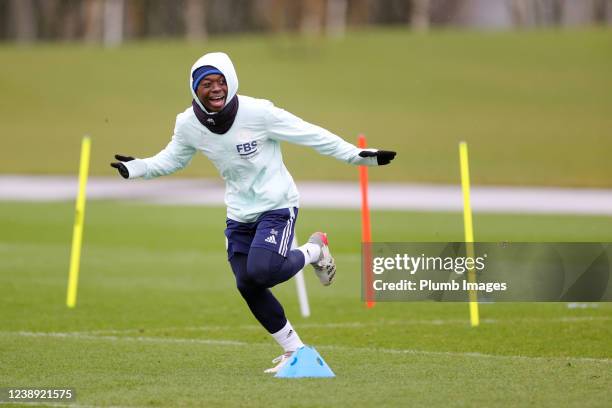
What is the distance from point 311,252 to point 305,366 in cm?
112

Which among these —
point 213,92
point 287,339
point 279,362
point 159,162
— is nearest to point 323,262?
point 287,339

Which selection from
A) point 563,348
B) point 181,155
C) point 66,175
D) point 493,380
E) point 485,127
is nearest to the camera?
point 493,380

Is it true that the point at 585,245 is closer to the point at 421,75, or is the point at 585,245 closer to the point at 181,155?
the point at 181,155

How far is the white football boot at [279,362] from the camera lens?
376 inches

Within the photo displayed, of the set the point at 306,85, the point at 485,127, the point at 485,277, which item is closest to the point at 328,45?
the point at 306,85

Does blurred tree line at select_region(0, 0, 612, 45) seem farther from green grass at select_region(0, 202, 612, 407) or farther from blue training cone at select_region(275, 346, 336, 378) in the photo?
blue training cone at select_region(275, 346, 336, 378)

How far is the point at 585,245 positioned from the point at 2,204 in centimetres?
1987

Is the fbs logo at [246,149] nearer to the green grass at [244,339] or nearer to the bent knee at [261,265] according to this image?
the bent knee at [261,265]

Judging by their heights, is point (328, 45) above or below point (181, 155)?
above

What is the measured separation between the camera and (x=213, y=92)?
9.24m

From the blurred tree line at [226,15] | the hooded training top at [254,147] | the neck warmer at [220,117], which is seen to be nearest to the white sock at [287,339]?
the hooded training top at [254,147]

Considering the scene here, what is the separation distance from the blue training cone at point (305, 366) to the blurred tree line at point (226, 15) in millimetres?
62986

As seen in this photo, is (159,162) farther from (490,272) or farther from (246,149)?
(490,272)

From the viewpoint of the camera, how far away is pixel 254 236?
9570 millimetres
